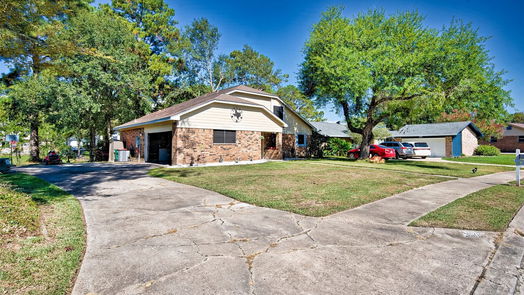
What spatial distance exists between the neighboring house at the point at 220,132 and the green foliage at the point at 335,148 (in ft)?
15.9

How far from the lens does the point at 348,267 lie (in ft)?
9.79

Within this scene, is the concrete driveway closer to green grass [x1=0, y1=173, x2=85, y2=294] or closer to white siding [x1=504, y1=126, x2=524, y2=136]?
green grass [x1=0, y1=173, x2=85, y2=294]

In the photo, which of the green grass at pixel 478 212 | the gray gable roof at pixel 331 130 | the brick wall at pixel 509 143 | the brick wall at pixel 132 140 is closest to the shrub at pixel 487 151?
the brick wall at pixel 509 143

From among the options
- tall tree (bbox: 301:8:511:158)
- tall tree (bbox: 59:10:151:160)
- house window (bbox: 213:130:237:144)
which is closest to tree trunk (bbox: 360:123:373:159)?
Result: tall tree (bbox: 301:8:511:158)

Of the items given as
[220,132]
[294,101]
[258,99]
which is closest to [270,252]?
[220,132]

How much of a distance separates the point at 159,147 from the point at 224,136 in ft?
21.1

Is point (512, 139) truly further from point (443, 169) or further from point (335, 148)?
point (443, 169)

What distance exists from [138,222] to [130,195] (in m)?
2.83

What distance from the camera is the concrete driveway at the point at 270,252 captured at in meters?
2.60

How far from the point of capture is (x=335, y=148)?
28312 mm

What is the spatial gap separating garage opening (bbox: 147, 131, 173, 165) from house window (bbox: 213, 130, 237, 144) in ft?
15.7

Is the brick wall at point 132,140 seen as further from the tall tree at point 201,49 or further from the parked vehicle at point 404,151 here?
the parked vehicle at point 404,151

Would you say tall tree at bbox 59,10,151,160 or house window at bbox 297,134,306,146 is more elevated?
tall tree at bbox 59,10,151,160

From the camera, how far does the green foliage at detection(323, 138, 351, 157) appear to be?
1094 inches
